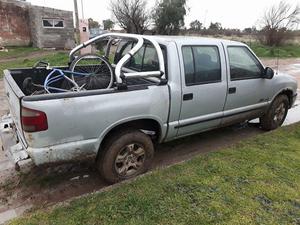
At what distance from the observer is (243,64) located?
4551 mm

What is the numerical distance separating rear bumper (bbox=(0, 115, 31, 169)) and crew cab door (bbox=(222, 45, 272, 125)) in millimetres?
2981

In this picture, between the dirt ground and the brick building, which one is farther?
the brick building

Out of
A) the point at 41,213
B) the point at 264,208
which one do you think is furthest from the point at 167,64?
the point at 41,213

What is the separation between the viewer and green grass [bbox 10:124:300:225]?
9.23 feet

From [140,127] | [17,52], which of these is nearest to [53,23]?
[17,52]

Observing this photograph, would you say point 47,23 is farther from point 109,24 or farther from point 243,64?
point 109,24

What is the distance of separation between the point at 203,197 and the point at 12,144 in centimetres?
234

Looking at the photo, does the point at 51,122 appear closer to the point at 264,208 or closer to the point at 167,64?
the point at 167,64

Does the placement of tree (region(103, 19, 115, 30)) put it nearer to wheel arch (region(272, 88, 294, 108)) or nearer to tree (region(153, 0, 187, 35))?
tree (region(153, 0, 187, 35))

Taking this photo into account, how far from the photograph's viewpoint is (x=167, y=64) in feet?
11.9

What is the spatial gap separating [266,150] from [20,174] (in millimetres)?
3590

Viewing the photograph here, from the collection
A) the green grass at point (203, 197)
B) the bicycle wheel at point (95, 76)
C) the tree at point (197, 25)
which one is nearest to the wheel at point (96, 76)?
the bicycle wheel at point (95, 76)

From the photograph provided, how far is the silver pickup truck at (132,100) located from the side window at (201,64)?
14 mm

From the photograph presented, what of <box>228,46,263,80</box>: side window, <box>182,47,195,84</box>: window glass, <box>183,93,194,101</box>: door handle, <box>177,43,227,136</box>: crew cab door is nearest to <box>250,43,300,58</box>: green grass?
<box>228,46,263,80</box>: side window
